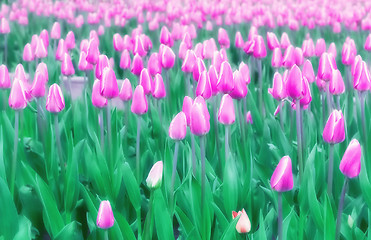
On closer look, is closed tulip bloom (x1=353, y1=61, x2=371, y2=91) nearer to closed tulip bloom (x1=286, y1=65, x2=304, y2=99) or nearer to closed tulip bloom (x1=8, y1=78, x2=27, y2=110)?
closed tulip bloom (x1=286, y1=65, x2=304, y2=99)

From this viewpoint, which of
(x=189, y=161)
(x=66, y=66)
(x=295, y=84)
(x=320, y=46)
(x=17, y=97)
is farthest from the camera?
(x=320, y=46)

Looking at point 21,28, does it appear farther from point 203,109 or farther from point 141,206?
point 203,109

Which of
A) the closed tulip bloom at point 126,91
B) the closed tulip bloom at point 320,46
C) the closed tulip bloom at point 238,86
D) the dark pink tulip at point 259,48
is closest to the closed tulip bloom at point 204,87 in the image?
the closed tulip bloom at point 238,86

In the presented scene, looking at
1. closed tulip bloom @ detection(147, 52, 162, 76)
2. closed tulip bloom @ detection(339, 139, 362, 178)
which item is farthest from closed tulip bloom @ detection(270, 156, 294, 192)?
closed tulip bloom @ detection(147, 52, 162, 76)

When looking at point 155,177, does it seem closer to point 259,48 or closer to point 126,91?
point 126,91

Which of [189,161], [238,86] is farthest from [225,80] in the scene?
[189,161]

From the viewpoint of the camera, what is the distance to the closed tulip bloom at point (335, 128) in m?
1.49

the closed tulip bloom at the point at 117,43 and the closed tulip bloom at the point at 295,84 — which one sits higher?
the closed tulip bloom at the point at 295,84

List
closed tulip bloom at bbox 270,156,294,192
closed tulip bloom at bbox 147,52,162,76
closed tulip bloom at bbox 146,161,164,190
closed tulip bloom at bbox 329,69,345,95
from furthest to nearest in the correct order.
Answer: closed tulip bloom at bbox 147,52,162,76
closed tulip bloom at bbox 329,69,345,95
closed tulip bloom at bbox 146,161,164,190
closed tulip bloom at bbox 270,156,294,192

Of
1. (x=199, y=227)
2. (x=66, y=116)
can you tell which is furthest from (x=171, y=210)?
(x=66, y=116)

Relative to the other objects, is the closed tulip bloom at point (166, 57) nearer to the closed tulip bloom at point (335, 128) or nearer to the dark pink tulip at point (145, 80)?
the dark pink tulip at point (145, 80)

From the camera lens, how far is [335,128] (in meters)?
1.50

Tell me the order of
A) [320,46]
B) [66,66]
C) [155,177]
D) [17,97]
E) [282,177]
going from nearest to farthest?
[282,177]
[155,177]
[17,97]
[66,66]
[320,46]

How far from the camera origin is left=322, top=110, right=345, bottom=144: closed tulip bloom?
149cm
